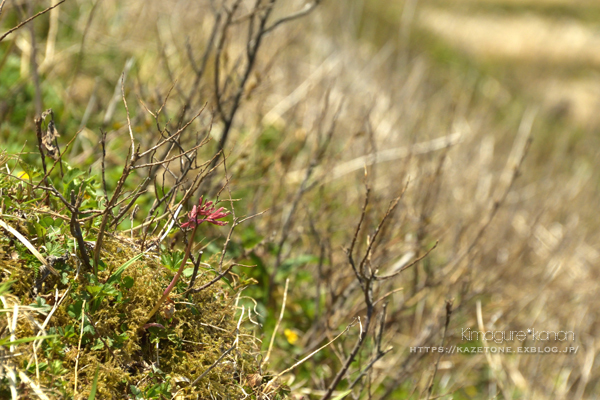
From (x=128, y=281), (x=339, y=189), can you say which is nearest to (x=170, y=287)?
(x=128, y=281)

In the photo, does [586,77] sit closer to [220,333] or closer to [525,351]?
[525,351]

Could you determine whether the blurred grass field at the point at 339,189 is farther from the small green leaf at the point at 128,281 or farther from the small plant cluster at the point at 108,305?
the small green leaf at the point at 128,281

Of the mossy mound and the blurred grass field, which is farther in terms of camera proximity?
the blurred grass field

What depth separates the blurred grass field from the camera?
94.0 inches

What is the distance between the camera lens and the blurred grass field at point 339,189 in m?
2.39

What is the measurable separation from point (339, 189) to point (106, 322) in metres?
2.33

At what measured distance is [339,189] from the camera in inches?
136

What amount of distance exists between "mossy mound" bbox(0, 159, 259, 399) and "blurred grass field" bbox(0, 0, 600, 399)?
0.63 ft

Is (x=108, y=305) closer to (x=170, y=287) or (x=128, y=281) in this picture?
(x=128, y=281)

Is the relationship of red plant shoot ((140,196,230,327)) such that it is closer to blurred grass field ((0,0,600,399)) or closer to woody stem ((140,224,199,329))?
woody stem ((140,224,199,329))

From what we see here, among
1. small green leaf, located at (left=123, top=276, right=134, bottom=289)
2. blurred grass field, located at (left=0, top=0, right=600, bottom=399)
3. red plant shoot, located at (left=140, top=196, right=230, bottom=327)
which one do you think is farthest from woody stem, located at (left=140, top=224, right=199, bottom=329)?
blurred grass field, located at (left=0, top=0, right=600, bottom=399)

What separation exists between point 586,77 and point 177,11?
43.6 feet

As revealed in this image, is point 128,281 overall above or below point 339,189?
above

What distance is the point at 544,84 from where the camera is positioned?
1246cm
